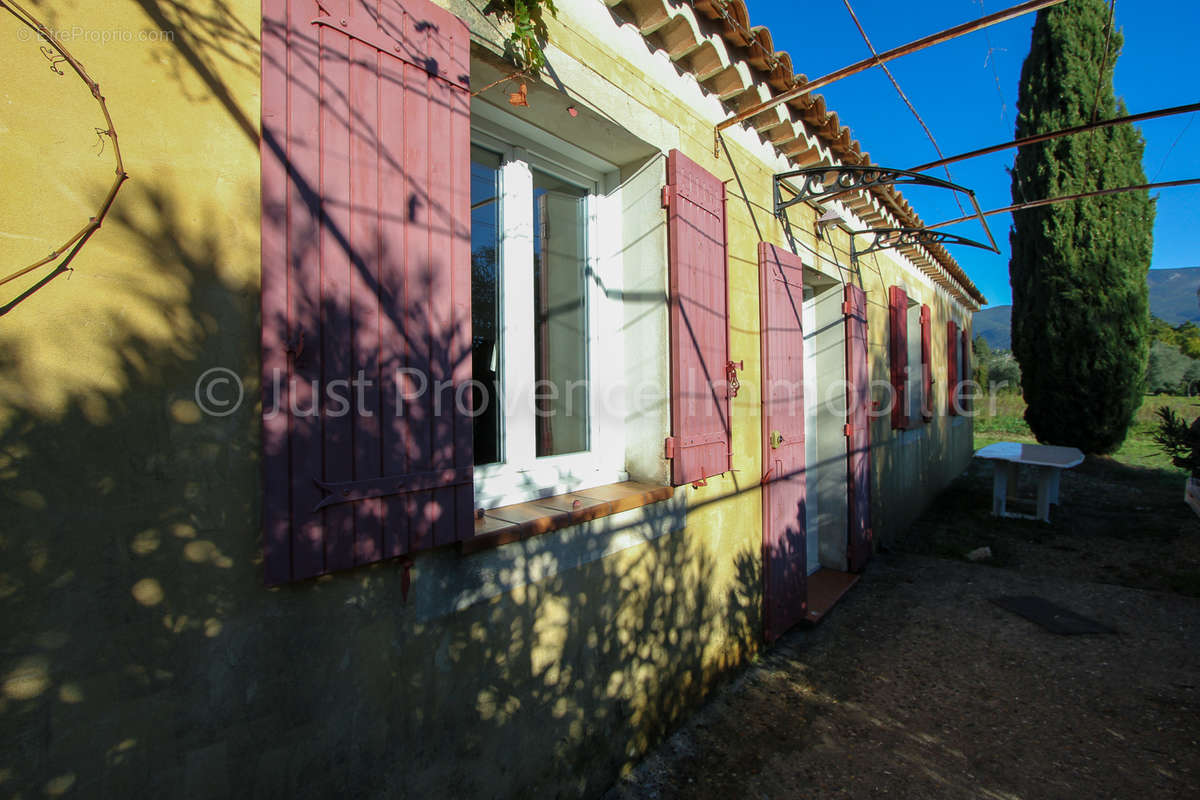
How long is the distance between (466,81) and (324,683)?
1.91m

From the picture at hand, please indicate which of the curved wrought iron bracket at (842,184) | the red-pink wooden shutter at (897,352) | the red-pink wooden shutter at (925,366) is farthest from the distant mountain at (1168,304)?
the curved wrought iron bracket at (842,184)

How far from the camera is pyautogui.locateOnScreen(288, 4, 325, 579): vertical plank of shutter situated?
1.45m

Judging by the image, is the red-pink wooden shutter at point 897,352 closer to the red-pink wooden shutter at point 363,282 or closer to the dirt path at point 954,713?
the dirt path at point 954,713

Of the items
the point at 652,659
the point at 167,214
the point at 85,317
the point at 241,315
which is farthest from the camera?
the point at 652,659

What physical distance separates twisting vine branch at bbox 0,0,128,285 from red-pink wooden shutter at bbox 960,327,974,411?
1261cm

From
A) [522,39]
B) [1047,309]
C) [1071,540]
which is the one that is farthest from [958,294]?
[522,39]

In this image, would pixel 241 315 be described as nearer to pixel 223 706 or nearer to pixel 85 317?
pixel 85 317

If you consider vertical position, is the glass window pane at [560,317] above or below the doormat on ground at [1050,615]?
above

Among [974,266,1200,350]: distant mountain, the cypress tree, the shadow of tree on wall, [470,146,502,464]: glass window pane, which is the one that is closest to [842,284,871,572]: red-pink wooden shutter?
[470,146,502,464]: glass window pane

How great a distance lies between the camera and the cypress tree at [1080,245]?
9875mm

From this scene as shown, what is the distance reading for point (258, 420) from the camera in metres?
1.44

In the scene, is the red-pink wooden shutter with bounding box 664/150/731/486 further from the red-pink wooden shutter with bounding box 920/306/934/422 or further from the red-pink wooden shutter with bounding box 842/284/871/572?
the red-pink wooden shutter with bounding box 920/306/934/422

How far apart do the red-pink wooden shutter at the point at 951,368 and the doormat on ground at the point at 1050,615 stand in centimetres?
574

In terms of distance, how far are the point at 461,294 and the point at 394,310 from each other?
0.25 metres
